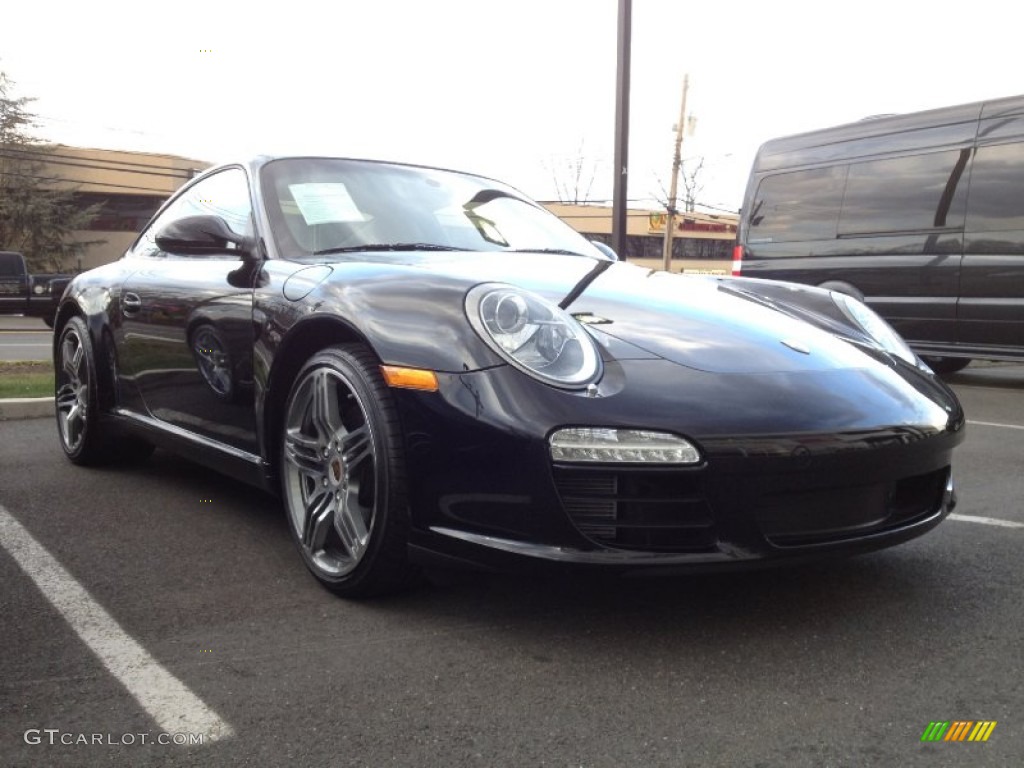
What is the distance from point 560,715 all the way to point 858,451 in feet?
3.09

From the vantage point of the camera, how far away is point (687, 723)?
6.52ft

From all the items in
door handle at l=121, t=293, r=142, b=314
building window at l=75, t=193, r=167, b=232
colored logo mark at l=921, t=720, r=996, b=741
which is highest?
door handle at l=121, t=293, r=142, b=314

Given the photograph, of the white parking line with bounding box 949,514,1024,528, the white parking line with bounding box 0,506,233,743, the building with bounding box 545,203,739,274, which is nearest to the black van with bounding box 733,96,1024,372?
the white parking line with bounding box 949,514,1024,528

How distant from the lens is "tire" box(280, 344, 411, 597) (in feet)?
8.18

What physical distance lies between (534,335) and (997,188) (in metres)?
6.85

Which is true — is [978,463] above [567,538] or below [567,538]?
below

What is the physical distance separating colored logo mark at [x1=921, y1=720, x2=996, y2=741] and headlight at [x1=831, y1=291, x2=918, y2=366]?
127 centimetres

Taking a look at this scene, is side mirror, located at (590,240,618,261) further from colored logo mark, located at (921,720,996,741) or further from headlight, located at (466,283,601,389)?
colored logo mark, located at (921,720,996,741)

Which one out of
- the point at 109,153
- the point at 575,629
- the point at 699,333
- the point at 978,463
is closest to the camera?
the point at 575,629

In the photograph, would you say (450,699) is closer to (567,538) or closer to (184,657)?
(567,538)

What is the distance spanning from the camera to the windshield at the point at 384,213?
3.34 metres

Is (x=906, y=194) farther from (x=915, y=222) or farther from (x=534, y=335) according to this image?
(x=534, y=335)

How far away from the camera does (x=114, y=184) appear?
4103cm

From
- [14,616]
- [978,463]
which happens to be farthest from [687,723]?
[978,463]
